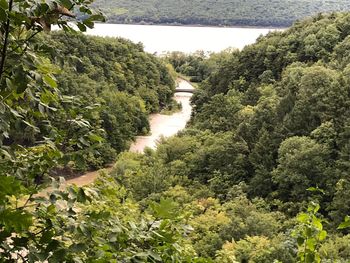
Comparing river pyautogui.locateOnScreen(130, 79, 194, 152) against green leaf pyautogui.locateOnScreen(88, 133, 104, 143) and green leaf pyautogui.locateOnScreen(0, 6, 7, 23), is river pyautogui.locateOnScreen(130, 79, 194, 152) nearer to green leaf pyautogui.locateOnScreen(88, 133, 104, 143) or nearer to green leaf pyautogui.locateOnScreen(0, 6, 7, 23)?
green leaf pyautogui.locateOnScreen(88, 133, 104, 143)

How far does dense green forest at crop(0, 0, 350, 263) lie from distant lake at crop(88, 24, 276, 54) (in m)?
11.2

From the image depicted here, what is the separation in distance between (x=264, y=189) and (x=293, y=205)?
12.4 feet

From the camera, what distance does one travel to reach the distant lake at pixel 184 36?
3342 inches

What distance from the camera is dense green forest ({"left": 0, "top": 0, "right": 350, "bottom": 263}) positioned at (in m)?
2.02

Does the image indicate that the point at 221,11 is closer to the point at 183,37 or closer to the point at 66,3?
the point at 183,37

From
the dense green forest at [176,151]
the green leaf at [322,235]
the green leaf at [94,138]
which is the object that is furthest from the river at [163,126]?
the green leaf at [94,138]

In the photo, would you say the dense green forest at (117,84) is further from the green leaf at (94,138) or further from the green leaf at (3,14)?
the green leaf at (3,14)

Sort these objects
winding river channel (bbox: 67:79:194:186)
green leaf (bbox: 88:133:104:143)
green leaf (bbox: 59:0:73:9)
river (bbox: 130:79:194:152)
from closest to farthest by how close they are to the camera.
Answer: green leaf (bbox: 59:0:73:9) < green leaf (bbox: 88:133:104:143) < winding river channel (bbox: 67:79:194:186) < river (bbox: 130:79:194:152)

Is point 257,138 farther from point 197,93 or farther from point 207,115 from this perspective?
point 197,93

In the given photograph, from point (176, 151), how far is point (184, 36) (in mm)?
66538

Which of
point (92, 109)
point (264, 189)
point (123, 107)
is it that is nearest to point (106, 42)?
point (123, 107)

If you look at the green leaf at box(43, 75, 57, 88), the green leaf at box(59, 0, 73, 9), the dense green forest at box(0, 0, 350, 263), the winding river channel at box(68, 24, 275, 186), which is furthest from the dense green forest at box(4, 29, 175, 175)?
the green leaf at box(59, 0, 73, 9)

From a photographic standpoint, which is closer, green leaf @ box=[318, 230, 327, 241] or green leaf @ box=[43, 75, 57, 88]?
green leaf @ box=[43, 75, 57, 88]

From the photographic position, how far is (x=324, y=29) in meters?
41.0
